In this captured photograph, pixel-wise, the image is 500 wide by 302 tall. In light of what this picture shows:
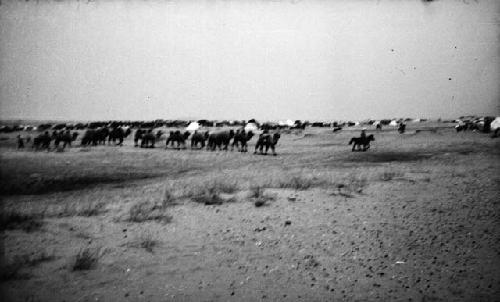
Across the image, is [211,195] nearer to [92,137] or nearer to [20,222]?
[20,222]

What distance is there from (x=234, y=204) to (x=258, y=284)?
3.89 m

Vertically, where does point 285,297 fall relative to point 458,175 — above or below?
below

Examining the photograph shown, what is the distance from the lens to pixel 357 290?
5.00 meters

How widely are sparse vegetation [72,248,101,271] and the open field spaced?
0.9 inches

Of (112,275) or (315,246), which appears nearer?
(112,275)

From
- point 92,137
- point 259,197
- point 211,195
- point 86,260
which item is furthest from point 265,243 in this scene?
point 92,137

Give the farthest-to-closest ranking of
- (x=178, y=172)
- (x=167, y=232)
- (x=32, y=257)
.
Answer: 1. (x=178, y=172)
2. (x=167, y=232)
3. (x=32, y=257)

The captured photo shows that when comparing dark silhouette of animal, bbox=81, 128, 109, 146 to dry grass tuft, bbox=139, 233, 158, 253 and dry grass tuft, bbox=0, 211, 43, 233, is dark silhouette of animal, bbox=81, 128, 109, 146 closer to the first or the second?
dry grass tuft, bbox=0, 211, 43, 233

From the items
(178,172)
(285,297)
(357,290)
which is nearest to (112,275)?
(285,297)

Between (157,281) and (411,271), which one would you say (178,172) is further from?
(411,271)

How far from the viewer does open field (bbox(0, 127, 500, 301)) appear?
4957 millimetres

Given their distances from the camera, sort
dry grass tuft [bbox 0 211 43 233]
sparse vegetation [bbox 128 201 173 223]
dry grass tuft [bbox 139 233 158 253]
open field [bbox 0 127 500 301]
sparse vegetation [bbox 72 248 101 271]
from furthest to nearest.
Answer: sparse vegetation [bbox 128 201 173 223]
dry grass tuft [bbox 0 211 43 233]
dry grass tuft [bbox 139 233 158 253]
sparse vegetation [bbox 72 248 101 271]
open field [bbox 0 127 500 301]

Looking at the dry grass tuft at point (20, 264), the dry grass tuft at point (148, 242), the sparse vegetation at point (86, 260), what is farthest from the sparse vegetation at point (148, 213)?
the dry grass tuft at point (20, 264)

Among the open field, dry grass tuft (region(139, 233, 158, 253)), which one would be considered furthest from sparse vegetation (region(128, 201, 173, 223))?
dry grass tuft (region(139, 233, 158, 253))
